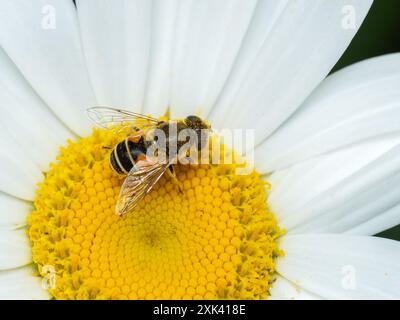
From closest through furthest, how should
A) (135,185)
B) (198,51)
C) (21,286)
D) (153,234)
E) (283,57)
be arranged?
(135,185)
(21,286)
(153,234)
(283,57)
(198,51)

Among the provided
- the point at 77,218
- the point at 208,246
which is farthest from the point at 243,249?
the point at 77,218

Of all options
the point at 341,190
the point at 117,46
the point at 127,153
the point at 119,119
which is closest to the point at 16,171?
the point at 119,119

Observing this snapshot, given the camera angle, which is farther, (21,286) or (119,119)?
(119,119)

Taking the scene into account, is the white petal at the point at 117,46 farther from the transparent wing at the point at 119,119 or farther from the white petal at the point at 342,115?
the white petal at the point at 342,115

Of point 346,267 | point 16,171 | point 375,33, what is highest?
point 375,33

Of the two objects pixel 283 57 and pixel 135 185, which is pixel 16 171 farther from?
pixel 283 57

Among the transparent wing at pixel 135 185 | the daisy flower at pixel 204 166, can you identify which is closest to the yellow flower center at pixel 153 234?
the daisy flower at pixel 204 166
